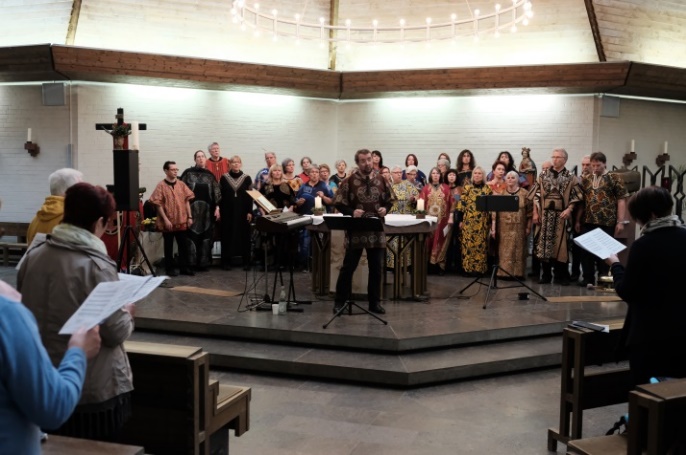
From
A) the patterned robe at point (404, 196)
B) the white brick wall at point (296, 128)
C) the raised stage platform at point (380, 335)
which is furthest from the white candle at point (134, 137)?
the patterned robe at point (404, 196)

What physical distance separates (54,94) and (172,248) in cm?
363

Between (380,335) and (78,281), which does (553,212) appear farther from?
(78,281)

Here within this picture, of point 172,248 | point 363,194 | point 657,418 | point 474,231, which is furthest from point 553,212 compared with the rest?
point 657,418

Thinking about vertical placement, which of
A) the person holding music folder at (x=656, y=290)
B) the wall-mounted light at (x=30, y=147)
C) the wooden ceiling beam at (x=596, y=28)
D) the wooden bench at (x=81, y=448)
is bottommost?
the wooden bench at (x=81, y=448)

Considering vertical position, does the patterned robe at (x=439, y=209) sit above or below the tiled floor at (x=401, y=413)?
above

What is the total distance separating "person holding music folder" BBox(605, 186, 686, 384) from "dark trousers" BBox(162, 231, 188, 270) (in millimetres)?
7482

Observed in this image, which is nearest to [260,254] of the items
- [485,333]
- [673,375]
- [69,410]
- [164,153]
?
[164,153]

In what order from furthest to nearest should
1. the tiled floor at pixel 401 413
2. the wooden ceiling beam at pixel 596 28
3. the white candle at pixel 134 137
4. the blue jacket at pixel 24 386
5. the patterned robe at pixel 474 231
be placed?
the wooden ceiling beam at pixel 596 28, the patterned robe at pixel 474 231, the white candle at pixel 134 137, the tiled floor at pixel 401 413, the blue jacket at pixel 24 386

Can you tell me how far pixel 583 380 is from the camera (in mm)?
4355

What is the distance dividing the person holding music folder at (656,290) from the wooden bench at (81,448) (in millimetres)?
2586

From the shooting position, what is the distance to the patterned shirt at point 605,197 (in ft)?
29.6

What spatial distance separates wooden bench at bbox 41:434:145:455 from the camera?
2.32 meters

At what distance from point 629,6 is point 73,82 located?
956 cm

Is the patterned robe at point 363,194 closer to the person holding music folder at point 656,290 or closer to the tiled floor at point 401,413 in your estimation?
the tiled floor at point 401,413
